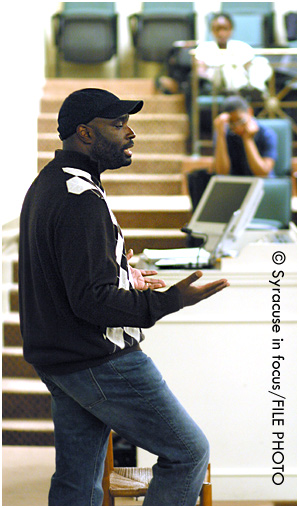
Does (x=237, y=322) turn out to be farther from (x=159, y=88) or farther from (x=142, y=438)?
(x=159, y=88)

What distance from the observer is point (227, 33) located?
18.5ft

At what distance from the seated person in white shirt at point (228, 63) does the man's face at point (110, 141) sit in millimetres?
4015

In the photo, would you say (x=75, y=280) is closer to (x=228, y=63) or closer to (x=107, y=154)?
(x=107, y=154)

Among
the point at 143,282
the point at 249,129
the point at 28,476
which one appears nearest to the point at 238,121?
the point at 249,129

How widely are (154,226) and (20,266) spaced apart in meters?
2.47

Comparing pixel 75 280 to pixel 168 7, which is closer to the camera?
pixel 75 280

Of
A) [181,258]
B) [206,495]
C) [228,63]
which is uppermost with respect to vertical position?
[228,63]

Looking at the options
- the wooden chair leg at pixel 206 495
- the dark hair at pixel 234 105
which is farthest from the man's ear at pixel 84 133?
the dark hair at pixel 234 105

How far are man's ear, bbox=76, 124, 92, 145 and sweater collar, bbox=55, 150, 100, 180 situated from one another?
0.03 m

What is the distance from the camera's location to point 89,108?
5.28 ft

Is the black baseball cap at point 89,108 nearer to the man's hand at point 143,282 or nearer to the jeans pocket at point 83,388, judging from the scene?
the man's hand at point 143,282

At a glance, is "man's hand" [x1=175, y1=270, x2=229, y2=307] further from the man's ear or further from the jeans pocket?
the man's ear

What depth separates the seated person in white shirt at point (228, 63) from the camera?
219 inches

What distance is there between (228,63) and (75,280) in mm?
4449
